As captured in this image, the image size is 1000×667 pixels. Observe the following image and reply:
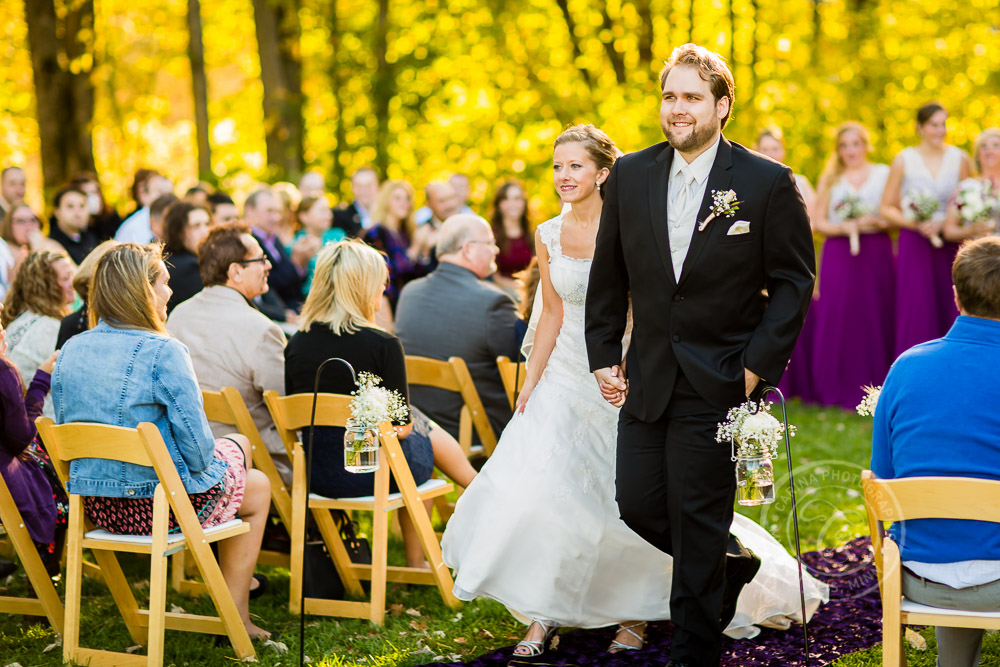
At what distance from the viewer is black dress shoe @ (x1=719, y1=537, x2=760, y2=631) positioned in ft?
14.1

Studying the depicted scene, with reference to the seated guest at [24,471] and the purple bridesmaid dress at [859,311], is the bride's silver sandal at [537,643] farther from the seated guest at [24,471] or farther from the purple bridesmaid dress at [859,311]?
the purple bridesmaid dress at [859,311]

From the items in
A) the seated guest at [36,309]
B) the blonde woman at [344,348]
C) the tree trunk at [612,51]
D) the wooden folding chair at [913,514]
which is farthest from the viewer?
the tree trunk at [612,51]

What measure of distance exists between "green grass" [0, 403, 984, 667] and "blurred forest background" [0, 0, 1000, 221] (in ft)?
27.0

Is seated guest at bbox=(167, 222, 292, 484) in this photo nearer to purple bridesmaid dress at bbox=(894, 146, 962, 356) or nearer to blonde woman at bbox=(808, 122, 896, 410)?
blonde woman at bbox=(808, 122, 896, 410)

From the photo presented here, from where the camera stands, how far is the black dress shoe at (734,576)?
4.29 m

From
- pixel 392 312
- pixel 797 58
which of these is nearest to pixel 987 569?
pixel 392 312

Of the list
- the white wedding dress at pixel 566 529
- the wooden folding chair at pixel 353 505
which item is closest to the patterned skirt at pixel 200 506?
the wooden folding chair at pixel 353 505

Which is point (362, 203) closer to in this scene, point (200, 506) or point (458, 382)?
point (458, 382)

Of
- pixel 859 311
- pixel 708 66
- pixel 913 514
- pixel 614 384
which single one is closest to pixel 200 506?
pixel 614 384

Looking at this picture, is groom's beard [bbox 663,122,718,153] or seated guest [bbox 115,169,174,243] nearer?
groom's beard [bbox 663,122,718,153]

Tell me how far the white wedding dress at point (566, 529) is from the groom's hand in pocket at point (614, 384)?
0.49 m

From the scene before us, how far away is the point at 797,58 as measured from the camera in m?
16.4

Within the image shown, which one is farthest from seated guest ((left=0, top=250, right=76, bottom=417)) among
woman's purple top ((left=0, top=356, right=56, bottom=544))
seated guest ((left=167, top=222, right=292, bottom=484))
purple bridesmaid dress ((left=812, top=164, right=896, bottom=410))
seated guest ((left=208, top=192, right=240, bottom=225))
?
purple bridesmaid dress ((left=812, top=164, right=896, bottom=410))

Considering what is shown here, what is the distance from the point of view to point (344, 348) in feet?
17.5
